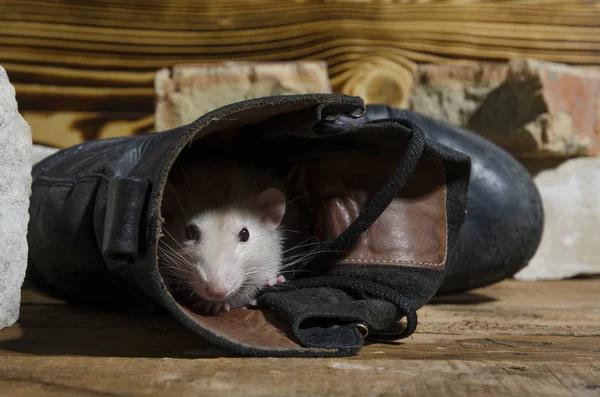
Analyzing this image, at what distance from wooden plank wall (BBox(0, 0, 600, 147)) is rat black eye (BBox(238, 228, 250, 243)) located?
1508 millimetres

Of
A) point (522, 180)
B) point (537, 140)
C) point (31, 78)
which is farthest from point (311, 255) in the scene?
point (31, 78)

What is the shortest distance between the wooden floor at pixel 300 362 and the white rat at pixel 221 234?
0.51ft

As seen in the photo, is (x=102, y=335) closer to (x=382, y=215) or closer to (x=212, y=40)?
(x=382, y=215)

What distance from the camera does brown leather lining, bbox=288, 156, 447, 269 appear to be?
1828 millimetres

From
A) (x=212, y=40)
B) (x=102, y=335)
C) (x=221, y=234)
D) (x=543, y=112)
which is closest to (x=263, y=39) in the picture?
(x=212, y=40)

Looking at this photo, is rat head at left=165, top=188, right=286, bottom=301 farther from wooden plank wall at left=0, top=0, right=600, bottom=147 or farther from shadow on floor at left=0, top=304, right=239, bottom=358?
wooden plank wall at left=0, top=0, right=600, bottom=147

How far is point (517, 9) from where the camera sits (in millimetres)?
3381

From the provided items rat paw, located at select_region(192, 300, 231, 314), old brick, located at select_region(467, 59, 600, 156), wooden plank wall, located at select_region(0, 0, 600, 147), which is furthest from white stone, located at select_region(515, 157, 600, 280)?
rat paw, located at select_region(192, 300, 231, 314)

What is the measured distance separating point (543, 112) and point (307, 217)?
1.63 m

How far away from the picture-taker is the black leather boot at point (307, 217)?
144cm

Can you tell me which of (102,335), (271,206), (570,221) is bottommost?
(570,221)

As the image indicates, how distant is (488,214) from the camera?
2385 mm

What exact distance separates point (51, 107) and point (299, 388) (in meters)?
2.43

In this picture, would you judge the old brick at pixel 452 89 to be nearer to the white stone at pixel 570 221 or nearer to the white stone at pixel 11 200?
the white stone at pixel 570 221
